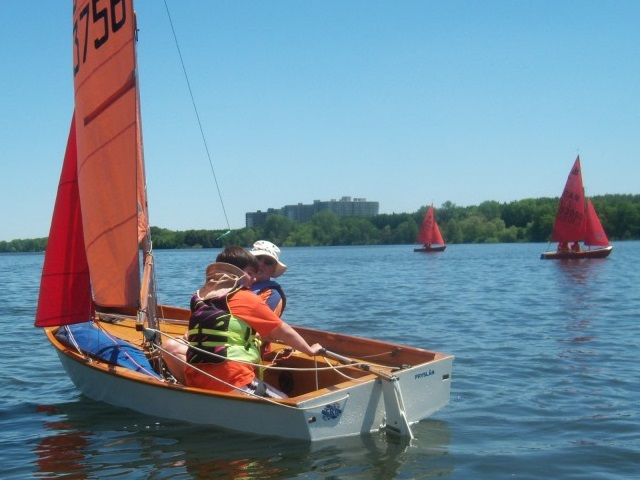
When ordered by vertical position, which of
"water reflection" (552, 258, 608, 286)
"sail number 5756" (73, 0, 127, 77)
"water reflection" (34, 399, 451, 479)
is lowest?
"water reflection" (34, 399, 451, 479)

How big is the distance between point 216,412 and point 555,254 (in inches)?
1375

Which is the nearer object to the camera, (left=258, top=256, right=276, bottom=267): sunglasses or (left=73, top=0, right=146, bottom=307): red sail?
(left=73, top=0, right=146, bottom=307): red sail

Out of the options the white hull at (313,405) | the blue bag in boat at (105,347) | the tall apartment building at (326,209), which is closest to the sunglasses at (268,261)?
the white hull at (313,405)

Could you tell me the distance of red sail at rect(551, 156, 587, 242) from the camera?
38781 mm

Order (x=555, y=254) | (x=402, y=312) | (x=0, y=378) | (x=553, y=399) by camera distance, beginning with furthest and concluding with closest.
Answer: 1. (x=555, y=254)
2. (x=402, y=312)
3. (x=0, y=378)
4. (x=553, y=399)

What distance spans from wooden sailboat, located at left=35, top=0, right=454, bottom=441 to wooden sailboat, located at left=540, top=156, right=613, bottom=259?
33.6 metres

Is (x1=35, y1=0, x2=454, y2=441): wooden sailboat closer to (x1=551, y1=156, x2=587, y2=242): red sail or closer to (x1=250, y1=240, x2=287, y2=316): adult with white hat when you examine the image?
(x1=250, y1=240, x2=287, y2=316): adult with white hat

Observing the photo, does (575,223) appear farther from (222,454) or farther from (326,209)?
(326,209)

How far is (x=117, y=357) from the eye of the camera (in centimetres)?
713

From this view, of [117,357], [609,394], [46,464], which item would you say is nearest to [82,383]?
[117,357]

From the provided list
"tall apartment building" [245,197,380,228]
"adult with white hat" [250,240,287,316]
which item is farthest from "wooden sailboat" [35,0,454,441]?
"tall apartment building" [245,197,380,228]

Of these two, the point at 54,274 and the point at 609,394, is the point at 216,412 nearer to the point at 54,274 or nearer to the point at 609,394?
the point at 54,274

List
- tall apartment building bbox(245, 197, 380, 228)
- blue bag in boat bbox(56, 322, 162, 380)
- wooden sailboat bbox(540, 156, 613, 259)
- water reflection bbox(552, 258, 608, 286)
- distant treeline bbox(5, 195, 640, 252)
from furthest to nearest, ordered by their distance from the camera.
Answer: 1. tall apartment building bbox(245, 197, 380, 228)
2. distant treeline bbox(5, 195, 640, 252)
3. wooden sailboat bbox(540, 156, 613, 259)
4. water reflection bbox(552, 258, 608, 286)
5. blue bag in boat bbox(56, 322, 162, 380)

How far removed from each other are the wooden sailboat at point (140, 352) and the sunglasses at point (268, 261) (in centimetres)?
88
